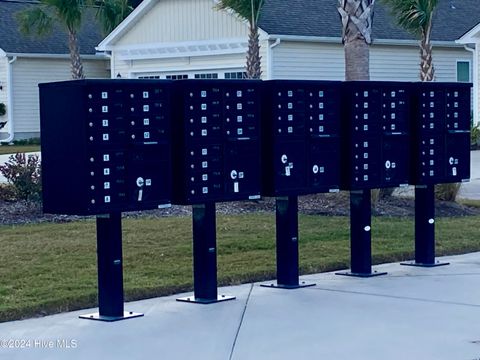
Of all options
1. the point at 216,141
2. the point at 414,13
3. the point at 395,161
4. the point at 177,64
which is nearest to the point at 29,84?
the point at 177,64

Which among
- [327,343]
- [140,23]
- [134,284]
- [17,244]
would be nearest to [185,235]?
[17,244]

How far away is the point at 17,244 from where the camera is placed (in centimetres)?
→ 1220

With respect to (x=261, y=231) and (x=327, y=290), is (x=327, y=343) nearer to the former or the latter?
(x=327, y=290)

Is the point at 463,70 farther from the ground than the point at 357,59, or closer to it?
farther from the ground

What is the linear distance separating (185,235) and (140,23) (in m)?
23.3

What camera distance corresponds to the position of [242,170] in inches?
373

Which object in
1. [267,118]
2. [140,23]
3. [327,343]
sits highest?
[140,23]

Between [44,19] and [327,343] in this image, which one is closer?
[327,343]

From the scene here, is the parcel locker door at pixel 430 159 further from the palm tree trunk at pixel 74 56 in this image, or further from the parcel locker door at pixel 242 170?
the palm tree trunk at pixel 74 56

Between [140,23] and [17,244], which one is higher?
[140,23]

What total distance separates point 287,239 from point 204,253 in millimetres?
1042

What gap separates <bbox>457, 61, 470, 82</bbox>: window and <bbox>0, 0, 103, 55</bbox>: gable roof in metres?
13.8

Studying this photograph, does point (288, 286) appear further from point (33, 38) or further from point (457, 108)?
point (33, 38)

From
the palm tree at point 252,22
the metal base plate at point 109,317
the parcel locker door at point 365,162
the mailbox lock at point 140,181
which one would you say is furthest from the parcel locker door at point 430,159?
the palm tree at point 252,22
